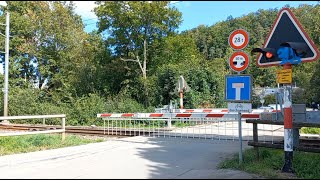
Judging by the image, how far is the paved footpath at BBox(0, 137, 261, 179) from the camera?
7312 mm

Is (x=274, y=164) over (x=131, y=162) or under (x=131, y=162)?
over

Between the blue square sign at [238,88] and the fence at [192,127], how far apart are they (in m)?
2.75

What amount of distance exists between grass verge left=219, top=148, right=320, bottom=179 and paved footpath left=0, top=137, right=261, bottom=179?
0.91ft

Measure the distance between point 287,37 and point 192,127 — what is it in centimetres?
1007

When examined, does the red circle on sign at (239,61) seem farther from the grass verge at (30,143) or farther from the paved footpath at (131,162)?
the grass verge at (30,143)

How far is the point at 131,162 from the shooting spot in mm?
8750

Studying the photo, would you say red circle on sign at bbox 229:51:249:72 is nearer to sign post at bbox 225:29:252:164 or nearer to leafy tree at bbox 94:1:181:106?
sign post at bbox 225:29:252:164

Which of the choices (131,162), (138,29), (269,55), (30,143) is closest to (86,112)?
(138,29)

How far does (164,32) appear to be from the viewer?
99.1 ft

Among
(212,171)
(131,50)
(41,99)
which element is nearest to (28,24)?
(41,99)

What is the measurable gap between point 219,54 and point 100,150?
196ft

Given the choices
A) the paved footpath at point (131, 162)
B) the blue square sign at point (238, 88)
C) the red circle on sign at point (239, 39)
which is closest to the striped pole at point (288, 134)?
the paved footpath at point (131, 162)

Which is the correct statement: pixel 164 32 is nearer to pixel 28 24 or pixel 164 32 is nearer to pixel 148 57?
pixel 148 57

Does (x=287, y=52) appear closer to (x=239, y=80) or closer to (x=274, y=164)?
(x=239, y=80)
